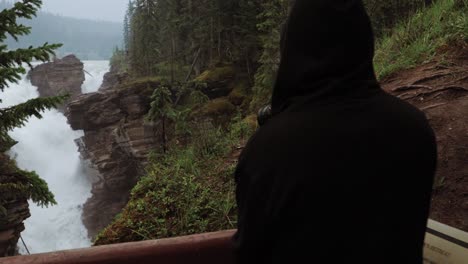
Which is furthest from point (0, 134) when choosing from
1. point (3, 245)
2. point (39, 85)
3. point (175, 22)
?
point (39, 85)

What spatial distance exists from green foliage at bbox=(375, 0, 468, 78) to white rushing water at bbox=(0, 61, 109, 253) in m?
24.8

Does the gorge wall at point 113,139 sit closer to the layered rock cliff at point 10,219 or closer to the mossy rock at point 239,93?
the mossy rock at point 239,93

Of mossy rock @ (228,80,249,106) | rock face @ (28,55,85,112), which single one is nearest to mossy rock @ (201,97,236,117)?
mossy rock @ (228,80,249,106)

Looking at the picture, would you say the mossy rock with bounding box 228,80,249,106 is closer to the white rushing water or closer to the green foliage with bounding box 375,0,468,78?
the green foliage with bounding box 375,0,468,78

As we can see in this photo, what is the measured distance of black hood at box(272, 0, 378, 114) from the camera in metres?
1.35

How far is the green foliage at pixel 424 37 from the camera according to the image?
568cm

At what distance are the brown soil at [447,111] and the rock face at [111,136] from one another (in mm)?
15830

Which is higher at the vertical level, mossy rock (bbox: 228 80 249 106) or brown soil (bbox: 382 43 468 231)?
brown soil (bbox: 382 43 468 231)

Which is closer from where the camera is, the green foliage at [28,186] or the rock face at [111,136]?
the green foliage at [28,186]

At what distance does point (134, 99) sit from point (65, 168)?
21549 millimetres

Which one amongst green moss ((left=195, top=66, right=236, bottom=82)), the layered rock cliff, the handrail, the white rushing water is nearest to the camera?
the handrail

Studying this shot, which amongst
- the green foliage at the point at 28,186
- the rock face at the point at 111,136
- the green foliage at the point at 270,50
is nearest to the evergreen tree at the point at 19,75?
the green foliage at the point at 28,186

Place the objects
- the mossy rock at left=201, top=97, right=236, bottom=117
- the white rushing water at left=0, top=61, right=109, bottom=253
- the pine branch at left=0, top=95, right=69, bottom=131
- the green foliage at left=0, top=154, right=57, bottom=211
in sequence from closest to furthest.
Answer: the pine branch at left=0, top=95, right=69, bottom=131, the green foliage at left=0, top=154, right=57, bottom=211, the mossy rock at left=201, top=97, right=236, bottom=117, the white rushing water at left=0, top=61, right=109, bottom=253

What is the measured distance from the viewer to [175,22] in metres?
21.2
